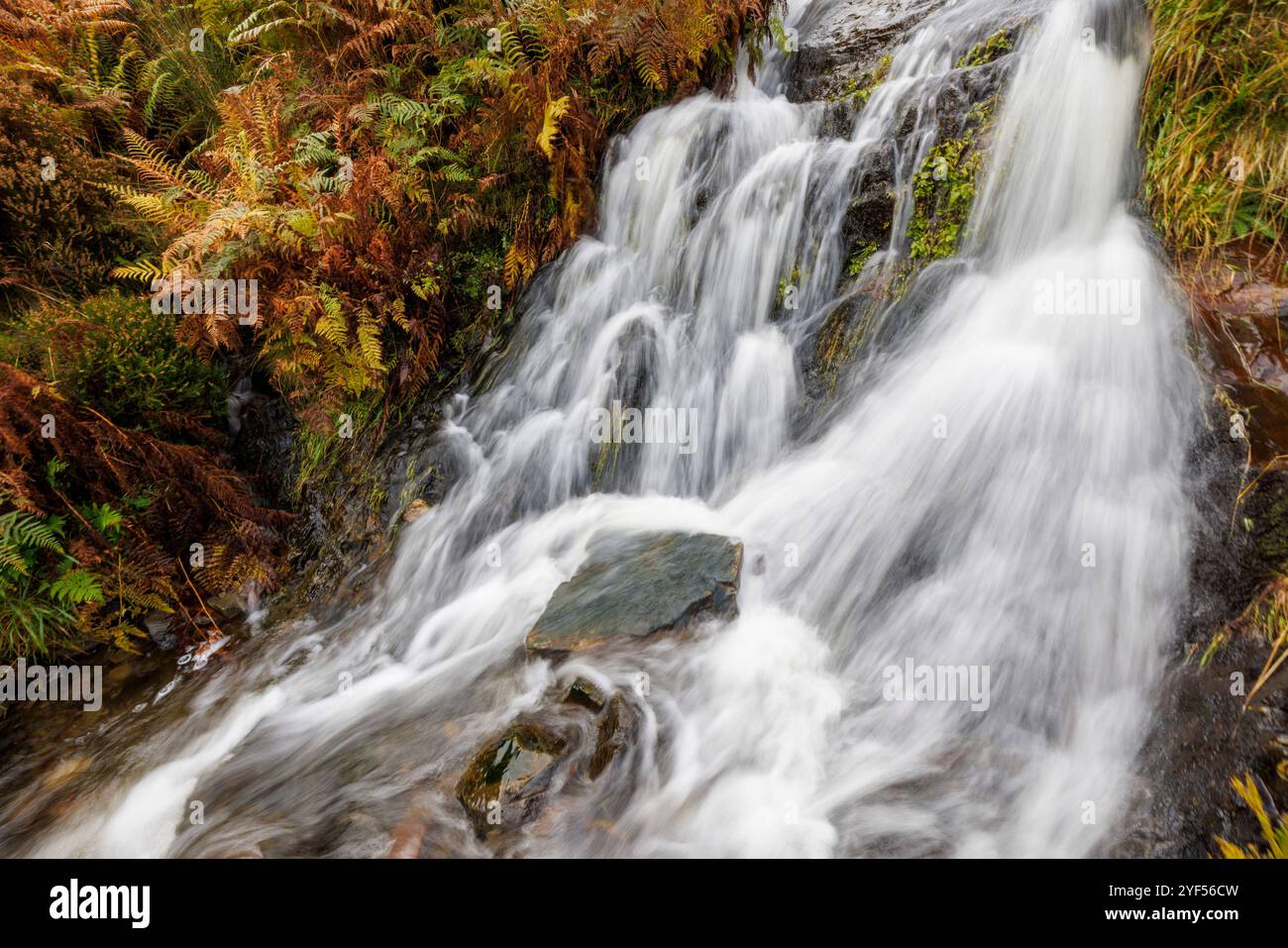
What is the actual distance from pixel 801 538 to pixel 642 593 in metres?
1.12

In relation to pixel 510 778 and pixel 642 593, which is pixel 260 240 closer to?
pixel 642 593

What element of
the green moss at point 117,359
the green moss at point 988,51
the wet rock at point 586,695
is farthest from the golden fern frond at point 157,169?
the green moss at point 988,51

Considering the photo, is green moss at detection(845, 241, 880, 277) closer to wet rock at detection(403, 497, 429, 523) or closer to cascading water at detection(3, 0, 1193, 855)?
cascading water at detection(3, 0, 1193, 855)

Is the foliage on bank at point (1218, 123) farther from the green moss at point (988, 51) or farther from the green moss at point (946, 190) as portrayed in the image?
the green moss at point (988, 51)

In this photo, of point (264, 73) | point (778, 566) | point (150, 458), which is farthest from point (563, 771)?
point (264, 73)

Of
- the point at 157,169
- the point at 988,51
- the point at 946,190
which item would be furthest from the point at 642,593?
the point at 157,169

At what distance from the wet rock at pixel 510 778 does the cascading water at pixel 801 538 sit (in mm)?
118

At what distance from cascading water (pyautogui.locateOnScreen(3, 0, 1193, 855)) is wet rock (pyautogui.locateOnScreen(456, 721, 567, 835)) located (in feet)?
0.39

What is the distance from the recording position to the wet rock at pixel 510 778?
288 centimetres

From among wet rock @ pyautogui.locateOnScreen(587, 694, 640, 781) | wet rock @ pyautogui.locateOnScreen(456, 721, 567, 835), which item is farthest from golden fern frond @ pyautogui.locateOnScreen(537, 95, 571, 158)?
wet rock @ pyautogui.locateOnScreen(456, 721, 567, 835)

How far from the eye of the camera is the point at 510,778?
2.96 m

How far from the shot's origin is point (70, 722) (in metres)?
4.11

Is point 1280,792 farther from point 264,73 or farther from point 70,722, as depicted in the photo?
point 264,73
